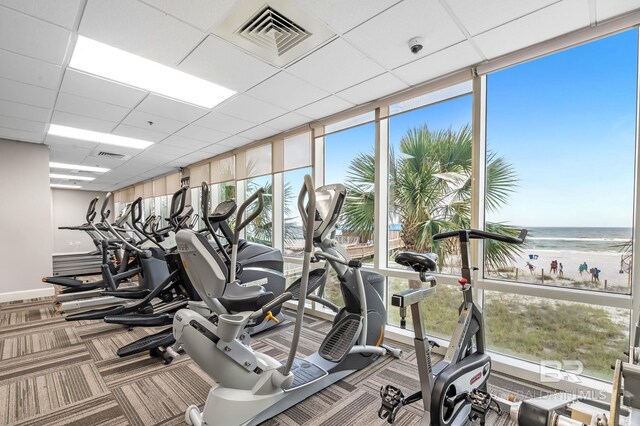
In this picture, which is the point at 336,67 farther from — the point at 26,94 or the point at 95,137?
the point at 95,137

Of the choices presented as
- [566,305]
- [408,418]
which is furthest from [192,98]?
[566,305]

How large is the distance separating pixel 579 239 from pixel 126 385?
158 inches

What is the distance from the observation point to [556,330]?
8.77 feet

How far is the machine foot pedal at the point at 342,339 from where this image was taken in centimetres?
253

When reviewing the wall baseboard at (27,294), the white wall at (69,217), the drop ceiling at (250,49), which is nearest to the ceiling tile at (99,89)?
the drop ceiling at (250,49)

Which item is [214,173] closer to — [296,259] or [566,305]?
[296,259]

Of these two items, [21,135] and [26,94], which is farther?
[21,135]

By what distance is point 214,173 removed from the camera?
6.68m

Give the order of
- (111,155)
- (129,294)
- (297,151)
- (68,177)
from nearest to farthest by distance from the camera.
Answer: (129,294)
(297,151)
(111,155)
(68,177)

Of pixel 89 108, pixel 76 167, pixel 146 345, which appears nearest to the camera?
pixel 146 345

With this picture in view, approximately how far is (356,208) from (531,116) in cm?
215

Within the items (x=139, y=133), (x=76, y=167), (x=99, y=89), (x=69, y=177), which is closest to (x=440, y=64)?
(x=99, y=89)

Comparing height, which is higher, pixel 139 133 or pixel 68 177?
pixel 139 133

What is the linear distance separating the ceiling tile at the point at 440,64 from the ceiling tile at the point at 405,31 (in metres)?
0.11
